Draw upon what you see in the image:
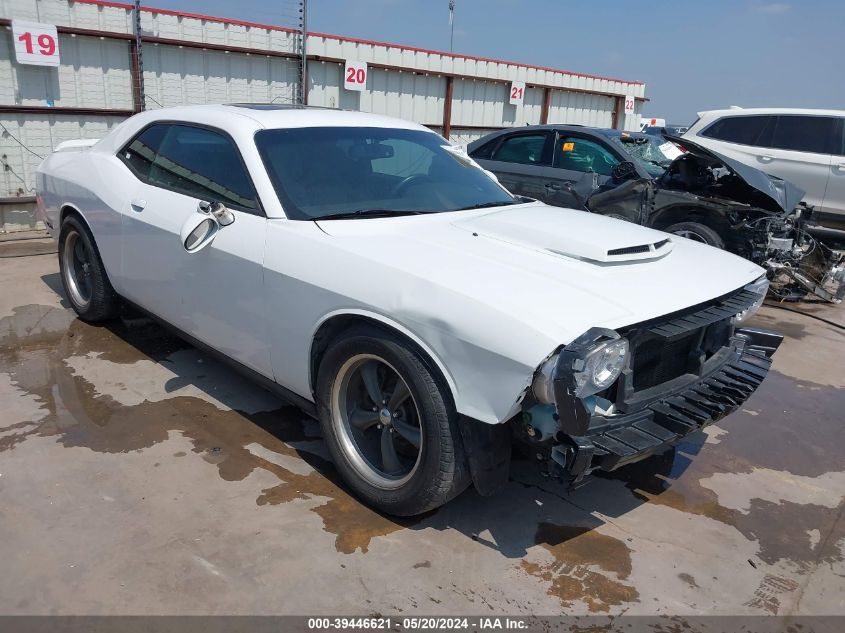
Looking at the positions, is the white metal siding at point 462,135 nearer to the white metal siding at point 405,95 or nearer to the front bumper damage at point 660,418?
the white metal siding at point 405,95

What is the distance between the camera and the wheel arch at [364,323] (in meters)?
2.59

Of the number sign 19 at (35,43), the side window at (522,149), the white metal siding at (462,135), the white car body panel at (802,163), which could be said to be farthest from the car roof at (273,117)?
the white metal siding at (462,135)

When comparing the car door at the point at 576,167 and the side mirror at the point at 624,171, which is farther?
the car door at the point at 576,167

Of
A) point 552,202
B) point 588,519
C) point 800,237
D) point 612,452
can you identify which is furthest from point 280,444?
point 800,237

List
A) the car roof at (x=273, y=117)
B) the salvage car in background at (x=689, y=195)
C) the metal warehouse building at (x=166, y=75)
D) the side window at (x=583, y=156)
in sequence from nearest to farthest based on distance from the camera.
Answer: the car roof at (x=273, y=117) → the salvage car in background at (x=689, y=195) → the side window at (x=583, y=156) → the metal warehouse building at (x=166, y=75)

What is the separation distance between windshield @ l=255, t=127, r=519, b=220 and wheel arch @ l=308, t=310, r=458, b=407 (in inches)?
22.1

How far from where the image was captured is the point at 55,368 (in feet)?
14.3

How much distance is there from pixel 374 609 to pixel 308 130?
95.3 inches

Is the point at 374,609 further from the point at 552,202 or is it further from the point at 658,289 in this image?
the point at 552,202

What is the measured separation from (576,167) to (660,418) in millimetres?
5229

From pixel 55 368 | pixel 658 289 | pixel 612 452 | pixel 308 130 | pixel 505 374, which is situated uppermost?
pixel 308 130

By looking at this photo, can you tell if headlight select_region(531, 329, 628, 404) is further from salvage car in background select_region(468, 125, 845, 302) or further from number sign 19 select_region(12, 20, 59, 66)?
number sign 19 select_region(12, 20, 59, 66)

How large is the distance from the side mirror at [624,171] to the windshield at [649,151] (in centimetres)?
60

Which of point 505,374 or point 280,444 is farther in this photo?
point 280,444
